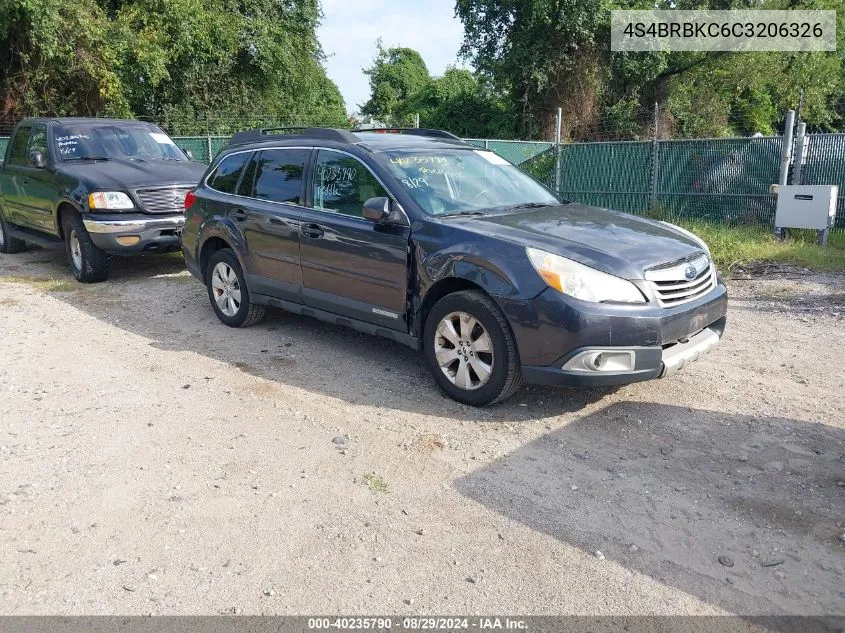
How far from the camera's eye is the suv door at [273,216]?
237 inches

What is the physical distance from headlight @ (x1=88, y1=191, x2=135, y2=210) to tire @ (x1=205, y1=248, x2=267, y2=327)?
2.28m

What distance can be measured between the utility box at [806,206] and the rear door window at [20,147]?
10.8m

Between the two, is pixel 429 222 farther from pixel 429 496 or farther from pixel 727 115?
pixel 727 115

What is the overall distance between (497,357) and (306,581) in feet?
6.52

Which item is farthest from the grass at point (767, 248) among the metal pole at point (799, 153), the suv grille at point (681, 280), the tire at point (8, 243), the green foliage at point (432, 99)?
the green foliage at point (432, 99)

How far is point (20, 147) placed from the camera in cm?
1020

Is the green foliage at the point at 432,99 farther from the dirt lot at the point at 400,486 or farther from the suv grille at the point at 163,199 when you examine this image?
the dirt lot at the point at 400,486

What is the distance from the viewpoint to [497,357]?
15.1 ft

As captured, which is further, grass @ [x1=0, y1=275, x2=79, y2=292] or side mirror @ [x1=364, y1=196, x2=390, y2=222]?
grass @ [x1=0, y1=275, x2=79, y2=292]

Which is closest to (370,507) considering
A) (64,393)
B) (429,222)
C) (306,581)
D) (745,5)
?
(306,581)

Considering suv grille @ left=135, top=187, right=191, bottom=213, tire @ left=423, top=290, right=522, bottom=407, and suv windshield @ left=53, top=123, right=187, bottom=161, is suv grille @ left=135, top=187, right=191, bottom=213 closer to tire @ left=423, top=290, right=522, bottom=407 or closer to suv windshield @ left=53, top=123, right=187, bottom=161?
suv windshield @ left=53, top=123, right=187, bottom=161

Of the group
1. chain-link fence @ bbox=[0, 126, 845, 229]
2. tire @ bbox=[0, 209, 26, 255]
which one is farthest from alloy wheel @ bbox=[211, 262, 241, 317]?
tire @ bbox=[0, 209, 26, 255]

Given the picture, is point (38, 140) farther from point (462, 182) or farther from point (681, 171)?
point (681, 171)

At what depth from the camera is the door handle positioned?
573 cm
